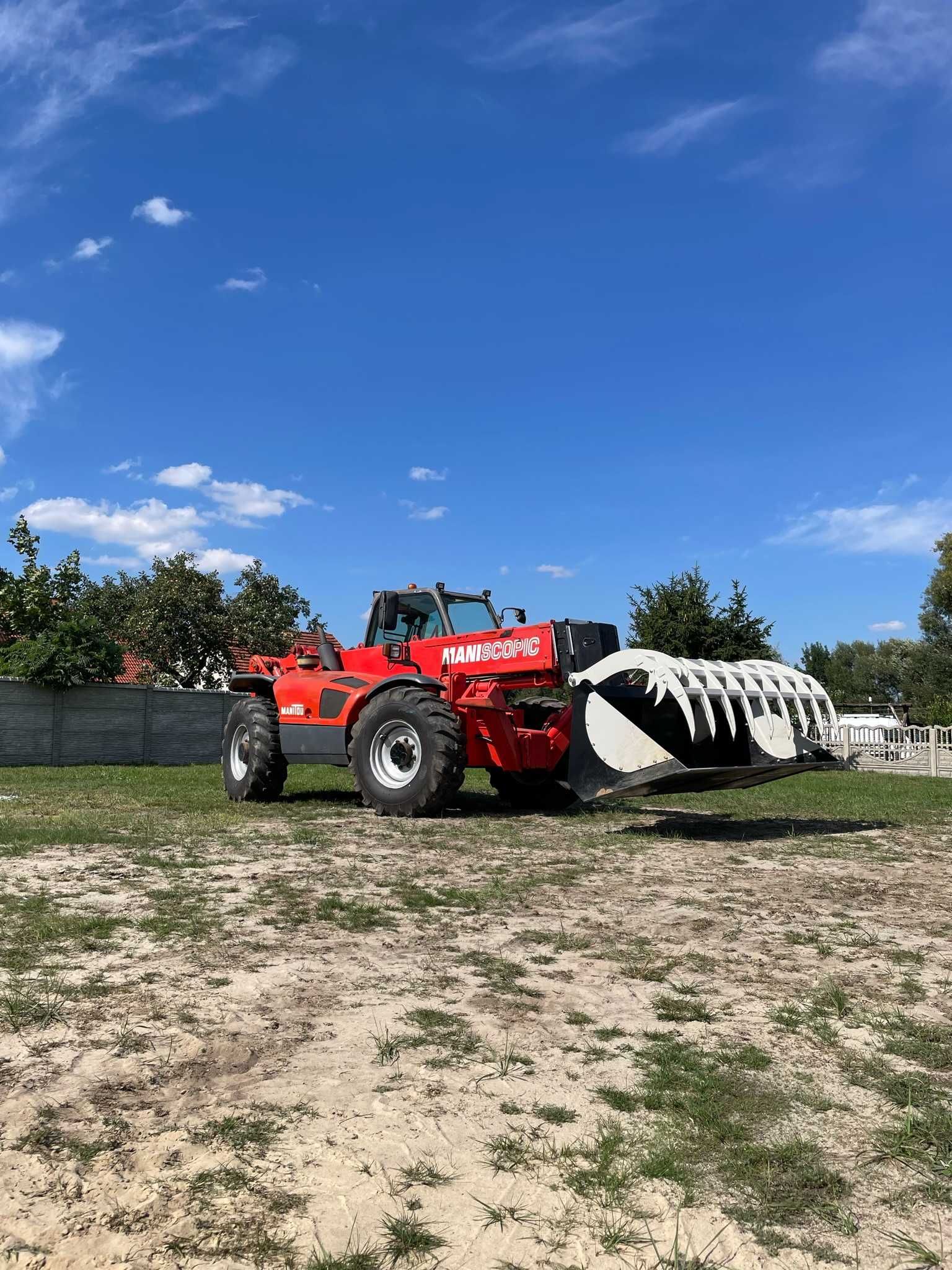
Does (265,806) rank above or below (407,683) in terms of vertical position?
below

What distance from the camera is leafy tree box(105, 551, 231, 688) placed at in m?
37.0

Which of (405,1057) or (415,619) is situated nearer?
(405,1057)

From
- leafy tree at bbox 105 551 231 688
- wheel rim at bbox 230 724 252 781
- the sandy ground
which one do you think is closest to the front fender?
wheel rim at bbox 230 724 252 781

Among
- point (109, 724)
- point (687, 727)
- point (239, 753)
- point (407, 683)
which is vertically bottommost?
point (239, 753)

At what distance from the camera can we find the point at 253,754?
11.9m

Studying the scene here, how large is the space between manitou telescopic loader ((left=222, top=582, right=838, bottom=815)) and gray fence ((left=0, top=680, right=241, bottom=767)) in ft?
31.9

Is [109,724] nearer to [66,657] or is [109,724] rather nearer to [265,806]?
[66,657]

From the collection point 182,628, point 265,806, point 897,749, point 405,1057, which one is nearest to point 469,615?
point 265,806

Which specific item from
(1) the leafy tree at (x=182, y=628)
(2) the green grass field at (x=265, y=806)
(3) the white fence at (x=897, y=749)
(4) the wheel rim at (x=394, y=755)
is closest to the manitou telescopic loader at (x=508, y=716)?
(4) the wheel rim at (x=394, y=755)

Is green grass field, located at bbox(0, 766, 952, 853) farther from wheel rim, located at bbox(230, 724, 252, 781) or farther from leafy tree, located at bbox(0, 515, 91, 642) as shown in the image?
leafy tree, located at bbox(0, 515, 91, 642)

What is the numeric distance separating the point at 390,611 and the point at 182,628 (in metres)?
28.1

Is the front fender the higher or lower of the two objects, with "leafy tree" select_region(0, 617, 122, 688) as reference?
lower

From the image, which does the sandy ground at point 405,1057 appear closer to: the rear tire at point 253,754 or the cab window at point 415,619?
the rear tire at point 253,754

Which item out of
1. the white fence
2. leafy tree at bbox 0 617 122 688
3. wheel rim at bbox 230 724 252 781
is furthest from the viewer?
the white fence
